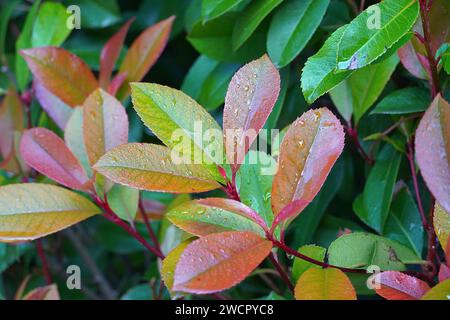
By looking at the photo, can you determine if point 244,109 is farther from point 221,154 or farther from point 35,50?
point 35,50

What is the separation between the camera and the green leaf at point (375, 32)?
635mm

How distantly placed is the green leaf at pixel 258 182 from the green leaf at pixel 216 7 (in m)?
0.22

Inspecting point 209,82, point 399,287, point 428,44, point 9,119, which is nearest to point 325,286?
point 399,287

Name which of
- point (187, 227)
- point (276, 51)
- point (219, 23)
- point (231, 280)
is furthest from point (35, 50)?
point (231, 280)

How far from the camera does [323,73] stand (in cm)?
66

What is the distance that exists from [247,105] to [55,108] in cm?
53

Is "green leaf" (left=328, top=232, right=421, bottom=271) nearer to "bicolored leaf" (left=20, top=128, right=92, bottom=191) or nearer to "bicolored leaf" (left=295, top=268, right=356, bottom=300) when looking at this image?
"bicolored leaf" (left=295, top=268, right=356, bottom=300)

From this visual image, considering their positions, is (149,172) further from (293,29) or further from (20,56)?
(20,56)

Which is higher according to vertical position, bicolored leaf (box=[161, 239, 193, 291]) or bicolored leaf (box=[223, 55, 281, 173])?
bicolored leaf (box=[223, 55, 281, 173])

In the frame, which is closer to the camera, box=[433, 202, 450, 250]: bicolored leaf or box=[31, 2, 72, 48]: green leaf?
box=[433, 202, 450, 250]: bicolored leaf

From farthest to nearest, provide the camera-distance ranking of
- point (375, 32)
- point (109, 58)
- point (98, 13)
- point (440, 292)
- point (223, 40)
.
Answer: point (98, 13), point (109, 58), point (223, 40), point (375, 32), point (440, 292)

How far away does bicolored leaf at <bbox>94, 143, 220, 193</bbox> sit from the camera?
0.64 meters

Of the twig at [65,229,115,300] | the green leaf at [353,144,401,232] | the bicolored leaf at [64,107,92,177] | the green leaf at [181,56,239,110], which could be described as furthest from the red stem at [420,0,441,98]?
the twig at [65,229,115,300]

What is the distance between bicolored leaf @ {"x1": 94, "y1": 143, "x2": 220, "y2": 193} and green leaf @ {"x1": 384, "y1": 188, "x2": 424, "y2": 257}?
0.35 m
